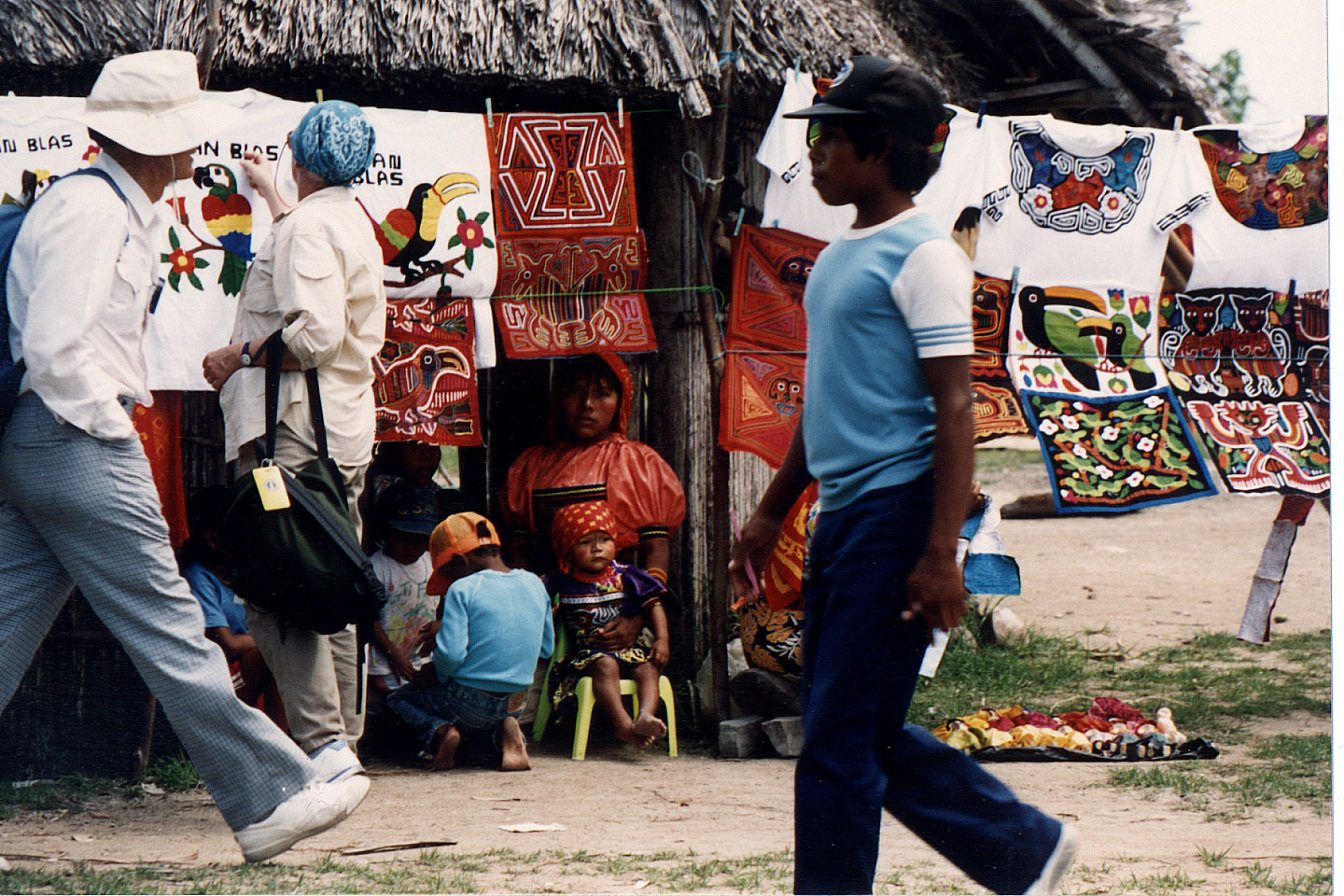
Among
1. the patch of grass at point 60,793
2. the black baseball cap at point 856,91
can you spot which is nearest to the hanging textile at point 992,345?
the black baseball cap at point 856,91

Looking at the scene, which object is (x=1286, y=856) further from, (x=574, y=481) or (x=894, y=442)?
(x=574, y=481)

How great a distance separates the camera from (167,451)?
4488mm

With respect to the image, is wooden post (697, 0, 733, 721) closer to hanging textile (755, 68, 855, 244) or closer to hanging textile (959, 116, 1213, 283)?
hanging textile (755, 68, 855, 244)

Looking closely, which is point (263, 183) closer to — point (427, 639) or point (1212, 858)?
point (427, 639)

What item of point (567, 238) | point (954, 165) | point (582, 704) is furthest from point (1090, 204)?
point (582, 704)

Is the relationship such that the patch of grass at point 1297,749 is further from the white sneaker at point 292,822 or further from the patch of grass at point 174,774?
the patch of grass at point 174,774

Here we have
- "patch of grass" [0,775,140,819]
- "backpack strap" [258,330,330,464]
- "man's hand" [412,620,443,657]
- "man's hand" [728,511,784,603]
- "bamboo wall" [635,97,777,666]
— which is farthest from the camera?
"bamboo wall" [635,97,777,666]

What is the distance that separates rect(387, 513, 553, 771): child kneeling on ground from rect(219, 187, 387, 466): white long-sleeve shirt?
0.85 meters

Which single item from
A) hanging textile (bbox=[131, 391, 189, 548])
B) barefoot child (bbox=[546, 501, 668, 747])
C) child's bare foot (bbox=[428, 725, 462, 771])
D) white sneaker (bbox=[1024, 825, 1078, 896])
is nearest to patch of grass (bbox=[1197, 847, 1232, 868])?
white sneaker (bbox=[1024, 825, 1078, 896])

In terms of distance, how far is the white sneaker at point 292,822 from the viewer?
3113mm

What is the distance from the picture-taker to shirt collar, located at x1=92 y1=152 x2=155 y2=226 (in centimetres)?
324

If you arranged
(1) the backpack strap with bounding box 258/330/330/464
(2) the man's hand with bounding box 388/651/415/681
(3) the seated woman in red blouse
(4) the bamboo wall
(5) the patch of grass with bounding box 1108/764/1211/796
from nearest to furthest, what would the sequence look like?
(1) the backpack strap with bounding box 258/330/330/464
(5) the patch of grass with bounding box 1108/764/1211/796
(2) the man's hand with bounding box 388/651/415/681
(3) the seated woman in red blouse
(4) the bamboo wall

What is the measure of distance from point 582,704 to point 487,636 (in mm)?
506

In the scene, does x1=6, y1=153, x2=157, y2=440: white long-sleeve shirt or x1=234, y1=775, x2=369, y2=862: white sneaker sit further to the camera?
x1=234, y1=775, x2=369, y2=862: white sneaker
